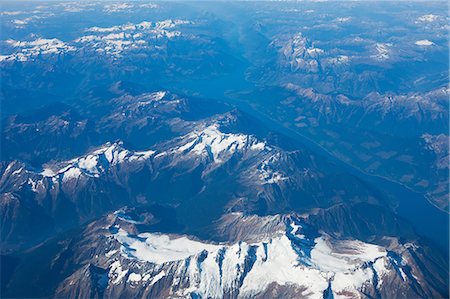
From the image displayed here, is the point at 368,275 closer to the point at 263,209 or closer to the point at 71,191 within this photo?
the point at 263,209

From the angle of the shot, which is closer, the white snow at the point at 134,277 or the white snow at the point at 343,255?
the white snow at the point at 343,255

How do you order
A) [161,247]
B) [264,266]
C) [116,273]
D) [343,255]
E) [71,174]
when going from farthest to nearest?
[71,174], [161,247], [343,255], [116,273], [264,266]

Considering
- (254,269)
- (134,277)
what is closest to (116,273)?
(134,277)

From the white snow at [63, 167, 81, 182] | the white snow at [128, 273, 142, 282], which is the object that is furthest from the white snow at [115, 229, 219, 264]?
the white snow at [63, 167, 81, 182]

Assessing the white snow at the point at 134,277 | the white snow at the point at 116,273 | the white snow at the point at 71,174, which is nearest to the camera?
the white snow at the point at 134,277

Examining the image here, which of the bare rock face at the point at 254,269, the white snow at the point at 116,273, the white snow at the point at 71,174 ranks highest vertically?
the bare rock face at the point at 254,269

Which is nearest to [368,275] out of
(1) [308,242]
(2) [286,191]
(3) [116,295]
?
(1) [308,242]

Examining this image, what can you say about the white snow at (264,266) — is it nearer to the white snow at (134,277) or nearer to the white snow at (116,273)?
the white snow at (116,273)

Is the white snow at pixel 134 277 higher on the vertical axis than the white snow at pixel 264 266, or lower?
lower

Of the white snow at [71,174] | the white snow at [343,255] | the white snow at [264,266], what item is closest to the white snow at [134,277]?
the white snow at [264,266]

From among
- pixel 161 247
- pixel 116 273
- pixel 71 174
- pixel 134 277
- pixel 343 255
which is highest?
pixel 343 255

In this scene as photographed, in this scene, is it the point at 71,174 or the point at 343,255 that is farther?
the point at 71,174

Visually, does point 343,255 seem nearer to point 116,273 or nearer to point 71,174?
point 116,273
